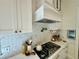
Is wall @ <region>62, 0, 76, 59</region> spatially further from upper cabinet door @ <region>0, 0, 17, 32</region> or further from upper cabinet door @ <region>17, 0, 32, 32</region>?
upper cabinet door @ <region>0, 0, 17, 32</region>

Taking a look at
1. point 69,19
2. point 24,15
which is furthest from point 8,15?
point 69,19

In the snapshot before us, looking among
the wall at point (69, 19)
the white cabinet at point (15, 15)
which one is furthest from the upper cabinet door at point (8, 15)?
the wall at point (69, 19)

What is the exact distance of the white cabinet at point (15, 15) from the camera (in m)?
1.18

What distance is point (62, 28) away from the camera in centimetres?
349

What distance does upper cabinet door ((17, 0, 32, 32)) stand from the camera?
139cm

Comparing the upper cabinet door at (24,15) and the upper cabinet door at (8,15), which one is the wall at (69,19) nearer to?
the upper cabinet door at (24,15)

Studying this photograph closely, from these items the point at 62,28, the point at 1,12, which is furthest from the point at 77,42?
the point at 1,12

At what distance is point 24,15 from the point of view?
4.83 feet

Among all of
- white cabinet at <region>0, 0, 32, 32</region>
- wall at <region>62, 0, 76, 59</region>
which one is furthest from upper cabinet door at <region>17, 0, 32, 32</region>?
wall at <region>62, 0, 76, 59</region>

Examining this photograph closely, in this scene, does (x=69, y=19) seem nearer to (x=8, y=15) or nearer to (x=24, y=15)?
(x=24, y=15)

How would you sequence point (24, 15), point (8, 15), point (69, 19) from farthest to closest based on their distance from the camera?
point (69, 19) → point (24, 15) → point (8, 15)

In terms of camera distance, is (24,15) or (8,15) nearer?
→ (8,15)

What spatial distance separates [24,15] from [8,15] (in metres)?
0.30

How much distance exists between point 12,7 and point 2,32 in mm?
359
